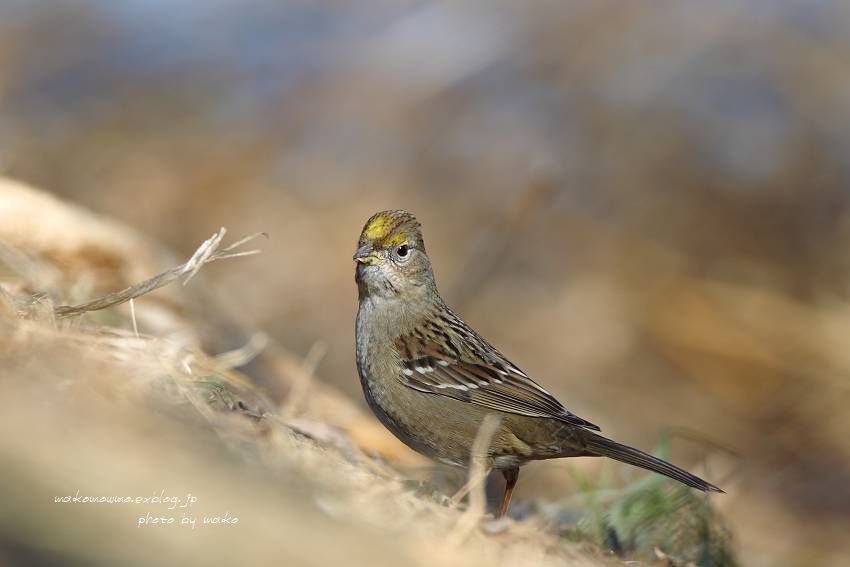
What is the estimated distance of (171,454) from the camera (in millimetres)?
2656

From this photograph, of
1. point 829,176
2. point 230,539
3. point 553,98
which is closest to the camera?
point 230,539

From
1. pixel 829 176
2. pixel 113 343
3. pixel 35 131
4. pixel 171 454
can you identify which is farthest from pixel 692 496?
pixel 35 131

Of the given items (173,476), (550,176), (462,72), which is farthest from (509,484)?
(462,72)

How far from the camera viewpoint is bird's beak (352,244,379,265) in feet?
16.8

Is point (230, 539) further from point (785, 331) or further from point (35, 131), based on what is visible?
point (35, 131)

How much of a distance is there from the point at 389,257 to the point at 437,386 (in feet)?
2.17

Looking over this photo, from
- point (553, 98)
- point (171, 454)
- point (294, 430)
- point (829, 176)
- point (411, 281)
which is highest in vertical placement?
point (553, 98)

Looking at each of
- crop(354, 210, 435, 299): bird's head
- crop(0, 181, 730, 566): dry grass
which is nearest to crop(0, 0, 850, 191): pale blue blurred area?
crop(354, 210, 435, 299): bird's head

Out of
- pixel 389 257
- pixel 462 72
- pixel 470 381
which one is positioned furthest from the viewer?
pixel 462 72

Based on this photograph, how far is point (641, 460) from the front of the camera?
4660 millimetres

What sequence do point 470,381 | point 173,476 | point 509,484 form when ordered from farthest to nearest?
point 470,381
point 509,484
point 173,476

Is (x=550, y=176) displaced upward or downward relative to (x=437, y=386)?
upward

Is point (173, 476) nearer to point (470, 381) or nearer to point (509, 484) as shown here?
point (509, 484)

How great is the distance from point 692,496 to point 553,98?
361 inches
